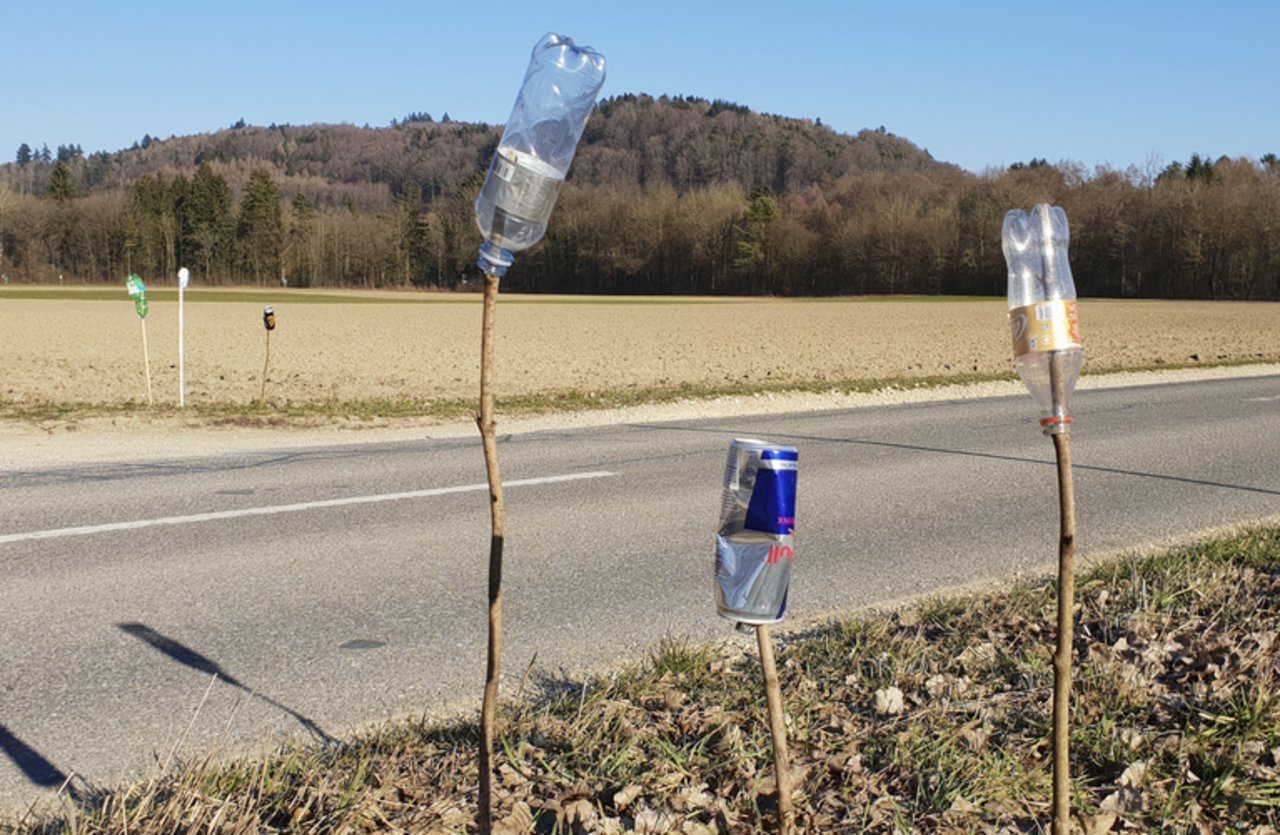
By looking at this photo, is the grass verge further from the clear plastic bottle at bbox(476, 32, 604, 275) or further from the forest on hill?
the forest on hill

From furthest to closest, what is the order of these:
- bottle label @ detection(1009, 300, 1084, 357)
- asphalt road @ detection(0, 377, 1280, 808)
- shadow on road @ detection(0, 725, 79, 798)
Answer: asphalt road @ detection(0, 377, 1280, 808) < shadow on road @ detection(0, 725, 79, 798) < bottle label @ detection(1009, 300, 1084, 357)

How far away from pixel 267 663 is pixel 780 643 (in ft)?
7.11

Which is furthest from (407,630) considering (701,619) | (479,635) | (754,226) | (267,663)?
(754,226)

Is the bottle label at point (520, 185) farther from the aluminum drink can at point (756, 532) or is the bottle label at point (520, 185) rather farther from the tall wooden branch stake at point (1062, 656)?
the tall wooden branch stake at point (1062, 656)

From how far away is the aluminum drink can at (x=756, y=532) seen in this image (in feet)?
6.50

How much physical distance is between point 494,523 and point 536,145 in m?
0.75

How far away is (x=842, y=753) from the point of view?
3020 millimetres

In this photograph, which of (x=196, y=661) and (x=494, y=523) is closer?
(x=494, y=523)

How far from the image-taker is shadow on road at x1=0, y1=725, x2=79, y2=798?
3.29 m

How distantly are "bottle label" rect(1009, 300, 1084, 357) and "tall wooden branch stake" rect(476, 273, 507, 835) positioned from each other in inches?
41.7

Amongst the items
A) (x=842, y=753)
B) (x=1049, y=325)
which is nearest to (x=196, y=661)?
(x=842, y=753)

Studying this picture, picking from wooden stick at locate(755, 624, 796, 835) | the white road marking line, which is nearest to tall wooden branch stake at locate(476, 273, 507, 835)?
wooden stick at locate(755, 624, 796, 835)

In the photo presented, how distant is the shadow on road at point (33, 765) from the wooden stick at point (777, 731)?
7.16 feet

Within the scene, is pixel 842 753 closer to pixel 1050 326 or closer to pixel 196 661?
pixel 1050 326
